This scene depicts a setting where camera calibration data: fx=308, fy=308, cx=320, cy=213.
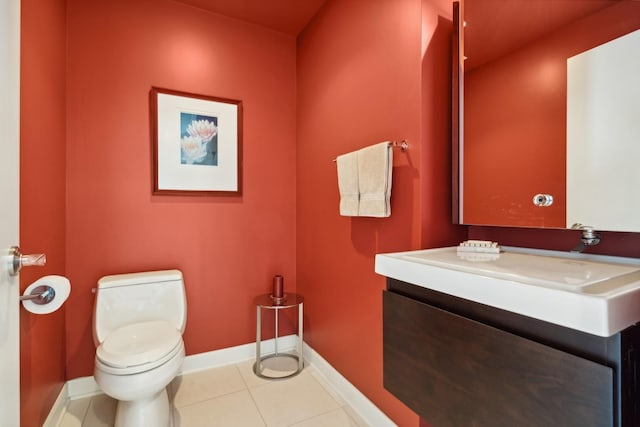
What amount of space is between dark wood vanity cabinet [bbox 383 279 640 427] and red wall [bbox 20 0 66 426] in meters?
1.48

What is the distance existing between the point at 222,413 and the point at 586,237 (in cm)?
190

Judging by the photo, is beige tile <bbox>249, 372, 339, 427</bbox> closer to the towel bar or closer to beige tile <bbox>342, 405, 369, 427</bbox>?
beige tile <bbox>342, 405, 369, 427</bbox>

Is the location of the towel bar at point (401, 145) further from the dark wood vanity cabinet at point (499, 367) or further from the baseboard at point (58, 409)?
the baseboard at point (58, 409)

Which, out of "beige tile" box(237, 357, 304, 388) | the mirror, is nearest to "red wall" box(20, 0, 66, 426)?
"beige tile" box(237, 357, 304, 388)

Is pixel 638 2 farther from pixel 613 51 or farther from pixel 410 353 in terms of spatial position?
pixel 410 353

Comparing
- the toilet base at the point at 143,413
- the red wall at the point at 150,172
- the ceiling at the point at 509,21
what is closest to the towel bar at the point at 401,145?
the ceiling at the point at 509,21

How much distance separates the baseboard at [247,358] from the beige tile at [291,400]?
9 cm

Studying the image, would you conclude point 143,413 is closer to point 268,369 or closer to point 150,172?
point 268,369

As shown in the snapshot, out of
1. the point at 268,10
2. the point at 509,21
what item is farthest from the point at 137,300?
the point at 509,21

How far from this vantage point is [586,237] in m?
1.01

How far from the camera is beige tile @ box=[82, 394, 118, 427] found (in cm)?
163

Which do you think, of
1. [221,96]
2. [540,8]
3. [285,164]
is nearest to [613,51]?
[540,8]

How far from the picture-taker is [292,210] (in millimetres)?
2492

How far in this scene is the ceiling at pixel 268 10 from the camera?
2055 millimetres
